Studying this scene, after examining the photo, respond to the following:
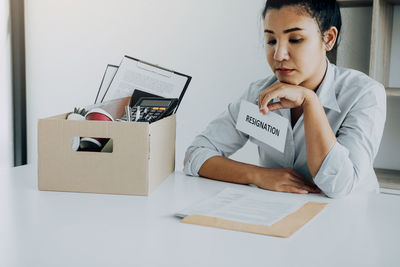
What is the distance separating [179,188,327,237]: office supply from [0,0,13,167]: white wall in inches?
97.0

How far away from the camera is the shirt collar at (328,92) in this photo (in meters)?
1.42

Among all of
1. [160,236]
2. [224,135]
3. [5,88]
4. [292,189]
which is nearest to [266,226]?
[160,236]

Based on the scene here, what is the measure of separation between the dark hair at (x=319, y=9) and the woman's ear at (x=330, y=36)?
0.01 m

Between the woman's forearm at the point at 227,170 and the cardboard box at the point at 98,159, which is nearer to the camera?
the cardboard box at the point at 98,159

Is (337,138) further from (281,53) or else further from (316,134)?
(281,53)

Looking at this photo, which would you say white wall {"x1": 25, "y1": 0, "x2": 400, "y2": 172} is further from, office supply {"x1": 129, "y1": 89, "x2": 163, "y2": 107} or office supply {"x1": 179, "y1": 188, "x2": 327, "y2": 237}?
office supply {"x1": 179, "y1": 188, "x2": 327, "y2": 237}

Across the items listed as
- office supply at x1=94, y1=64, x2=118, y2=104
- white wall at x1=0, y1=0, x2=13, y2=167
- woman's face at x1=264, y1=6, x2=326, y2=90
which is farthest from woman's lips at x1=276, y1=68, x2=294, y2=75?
white wall at x1=0, y1=0, x2=13, y2=167

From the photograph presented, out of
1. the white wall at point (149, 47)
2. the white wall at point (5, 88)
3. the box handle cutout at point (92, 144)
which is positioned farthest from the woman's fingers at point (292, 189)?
the white wall at point (5, 88)

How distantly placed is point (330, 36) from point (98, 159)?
79cm

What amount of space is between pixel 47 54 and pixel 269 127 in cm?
234

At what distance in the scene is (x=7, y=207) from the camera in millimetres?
1035

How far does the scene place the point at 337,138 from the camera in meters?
1.33

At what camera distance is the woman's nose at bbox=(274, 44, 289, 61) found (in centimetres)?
133

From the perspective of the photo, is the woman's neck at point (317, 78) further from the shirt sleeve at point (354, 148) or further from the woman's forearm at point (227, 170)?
the woman's forearm at point (227, 170)
